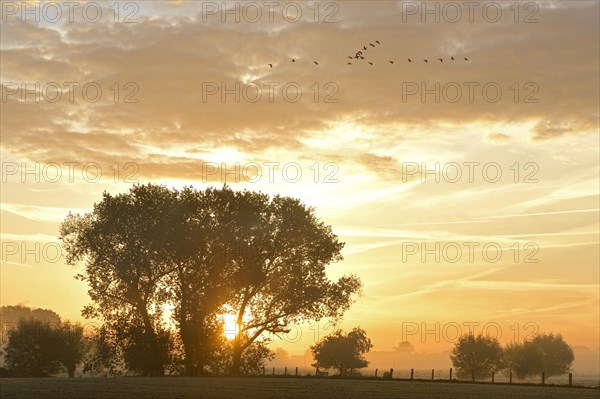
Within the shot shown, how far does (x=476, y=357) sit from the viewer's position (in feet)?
585

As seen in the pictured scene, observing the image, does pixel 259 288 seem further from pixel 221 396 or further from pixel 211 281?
pixel 221 396

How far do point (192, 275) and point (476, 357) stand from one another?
10997cm

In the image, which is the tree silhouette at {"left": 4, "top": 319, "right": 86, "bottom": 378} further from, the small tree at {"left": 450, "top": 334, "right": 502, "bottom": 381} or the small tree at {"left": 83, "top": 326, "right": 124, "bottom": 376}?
the small tree at {"left": 450, "top": 334, "right": 502, "bottom": 381}

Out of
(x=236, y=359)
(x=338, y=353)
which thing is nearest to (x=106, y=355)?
(x=236, y=359)

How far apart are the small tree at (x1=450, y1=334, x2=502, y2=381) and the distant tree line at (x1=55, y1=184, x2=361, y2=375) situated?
9599 cm

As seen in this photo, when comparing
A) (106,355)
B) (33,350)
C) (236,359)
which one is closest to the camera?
(106,355)

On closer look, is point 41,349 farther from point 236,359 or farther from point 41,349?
point 236,359

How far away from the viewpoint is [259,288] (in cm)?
8888

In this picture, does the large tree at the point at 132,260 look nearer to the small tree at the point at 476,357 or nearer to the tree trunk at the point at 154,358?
the tree trunk at the point at 154,358

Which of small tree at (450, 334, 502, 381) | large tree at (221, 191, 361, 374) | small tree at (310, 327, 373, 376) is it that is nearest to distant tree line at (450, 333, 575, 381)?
small tree at (450, 334, 502, 381)

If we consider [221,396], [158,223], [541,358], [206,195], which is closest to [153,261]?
[158,223]

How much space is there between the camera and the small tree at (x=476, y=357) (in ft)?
585

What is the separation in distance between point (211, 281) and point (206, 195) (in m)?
10.3

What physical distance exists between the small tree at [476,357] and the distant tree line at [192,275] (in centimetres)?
9599
